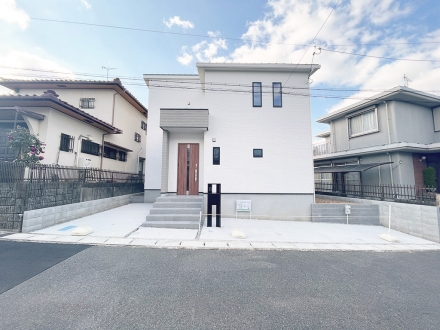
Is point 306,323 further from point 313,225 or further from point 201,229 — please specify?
point 313,225

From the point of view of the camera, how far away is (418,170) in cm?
893

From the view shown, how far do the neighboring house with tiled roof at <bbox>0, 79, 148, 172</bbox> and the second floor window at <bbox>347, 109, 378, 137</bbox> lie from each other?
567 inches

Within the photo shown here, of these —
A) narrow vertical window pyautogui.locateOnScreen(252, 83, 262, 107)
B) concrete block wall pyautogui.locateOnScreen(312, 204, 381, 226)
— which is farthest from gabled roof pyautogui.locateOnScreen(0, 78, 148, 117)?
concrete block wall pyautogui.locateOnScreen(312, 204, 381, 226)

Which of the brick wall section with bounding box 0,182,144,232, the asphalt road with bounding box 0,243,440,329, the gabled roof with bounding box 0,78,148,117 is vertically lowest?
the asphalt road with bounding box 0,243,440,329

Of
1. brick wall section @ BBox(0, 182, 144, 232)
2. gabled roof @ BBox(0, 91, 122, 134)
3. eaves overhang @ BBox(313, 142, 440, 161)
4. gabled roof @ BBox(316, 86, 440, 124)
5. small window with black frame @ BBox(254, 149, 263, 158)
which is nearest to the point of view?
brick wall section @ BBox(0, 182, 144, 232)

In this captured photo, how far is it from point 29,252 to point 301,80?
10.2 meters

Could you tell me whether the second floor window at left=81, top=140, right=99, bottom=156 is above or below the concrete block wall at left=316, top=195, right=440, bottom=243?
above

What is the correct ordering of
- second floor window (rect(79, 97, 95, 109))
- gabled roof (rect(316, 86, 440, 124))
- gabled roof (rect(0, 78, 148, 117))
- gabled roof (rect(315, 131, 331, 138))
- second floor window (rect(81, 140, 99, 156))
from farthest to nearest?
gabled roof (rect(315, 131, 331, 138)) → second floor window (rect(79, 97, 95, 109)) → gabled roof (rect(0, 78, 148, 117)) → second floor window (rect(81, 140, 99, 156)) → gabled roof (rect(316, 86, 440, 124))

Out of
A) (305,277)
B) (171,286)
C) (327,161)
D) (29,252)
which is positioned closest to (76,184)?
(29,252)

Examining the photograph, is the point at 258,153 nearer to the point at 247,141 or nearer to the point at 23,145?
the point at 247,141

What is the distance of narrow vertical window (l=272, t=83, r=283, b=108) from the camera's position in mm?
7850

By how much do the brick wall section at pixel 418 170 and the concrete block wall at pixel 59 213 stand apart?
570 inches

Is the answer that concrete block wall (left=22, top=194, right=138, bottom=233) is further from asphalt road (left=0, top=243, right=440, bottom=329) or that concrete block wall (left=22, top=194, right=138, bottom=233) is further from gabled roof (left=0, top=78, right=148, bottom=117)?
gabled roof (left=0, top=78, right=148, bottom=117)

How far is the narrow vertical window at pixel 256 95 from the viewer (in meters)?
7.85
